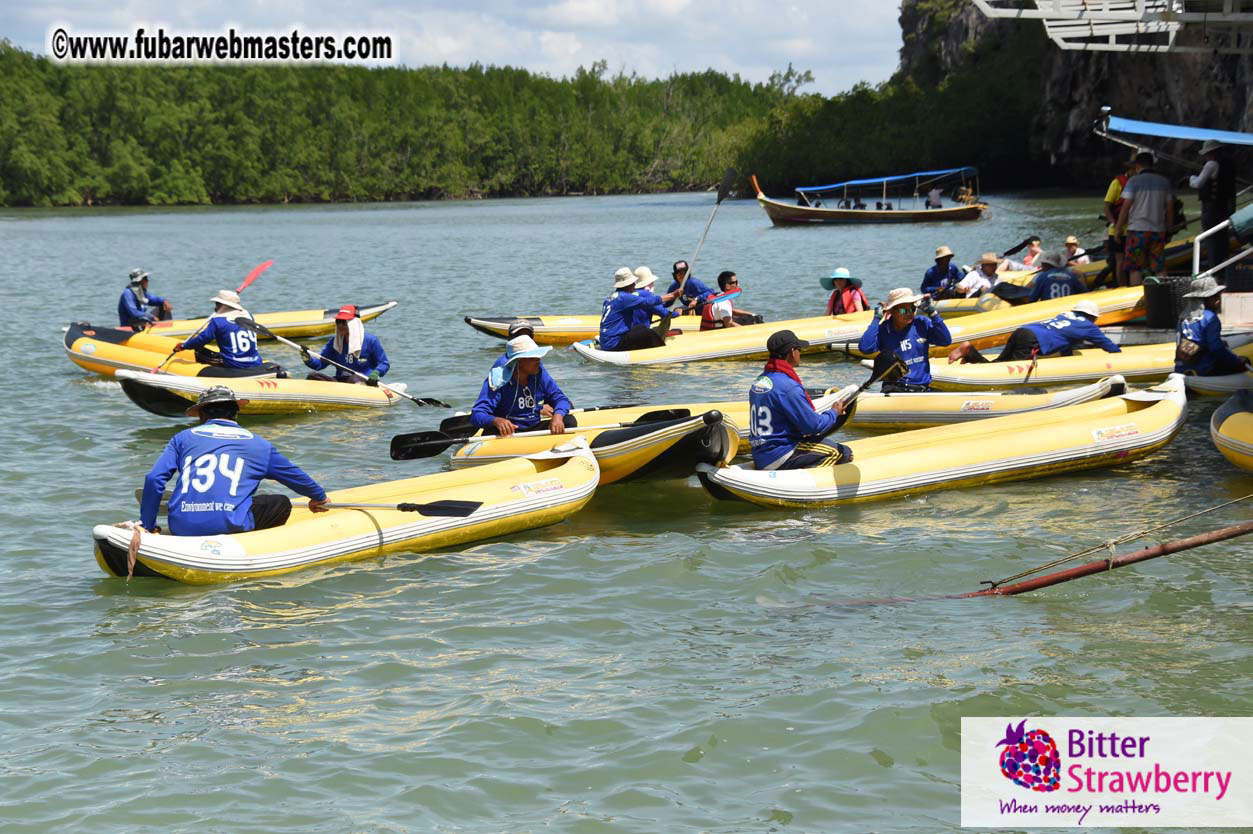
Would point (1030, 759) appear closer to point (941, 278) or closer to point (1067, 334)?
point (1067, 334)

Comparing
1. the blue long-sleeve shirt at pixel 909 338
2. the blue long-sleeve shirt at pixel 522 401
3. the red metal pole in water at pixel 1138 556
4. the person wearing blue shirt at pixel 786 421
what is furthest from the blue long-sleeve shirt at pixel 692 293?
the red metal pole in water at pixel 1138 556

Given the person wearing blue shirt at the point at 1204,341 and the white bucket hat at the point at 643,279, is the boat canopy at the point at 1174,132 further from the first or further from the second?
the white bucket hat at the point at 643,279

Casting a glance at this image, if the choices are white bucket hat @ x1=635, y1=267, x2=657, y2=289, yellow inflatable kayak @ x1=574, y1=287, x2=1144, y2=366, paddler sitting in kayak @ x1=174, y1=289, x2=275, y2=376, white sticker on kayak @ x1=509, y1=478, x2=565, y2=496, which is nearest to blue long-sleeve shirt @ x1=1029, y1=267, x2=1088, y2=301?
yellow inflatable kayak @ x1=574, y1=287, x2=1144, y2=366

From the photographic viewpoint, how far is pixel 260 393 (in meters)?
14.0

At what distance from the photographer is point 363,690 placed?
6723mm

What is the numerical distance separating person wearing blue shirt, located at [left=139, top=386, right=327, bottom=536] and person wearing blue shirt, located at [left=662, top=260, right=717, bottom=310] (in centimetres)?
1095

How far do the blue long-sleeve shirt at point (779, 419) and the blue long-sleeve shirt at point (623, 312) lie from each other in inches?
287

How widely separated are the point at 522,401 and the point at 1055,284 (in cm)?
1017

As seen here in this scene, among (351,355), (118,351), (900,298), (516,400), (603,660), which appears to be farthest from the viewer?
(118,351)

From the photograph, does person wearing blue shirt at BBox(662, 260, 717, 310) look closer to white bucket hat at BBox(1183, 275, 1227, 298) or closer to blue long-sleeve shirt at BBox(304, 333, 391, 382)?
blue long-sleeve shirt at BBox(304, 333, 391, 382)

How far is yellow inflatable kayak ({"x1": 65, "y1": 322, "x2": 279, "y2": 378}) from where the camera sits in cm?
1617

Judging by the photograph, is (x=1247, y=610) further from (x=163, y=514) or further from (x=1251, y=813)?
(x=163, y=514)

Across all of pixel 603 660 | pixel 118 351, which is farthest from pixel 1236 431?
pixel 118 351

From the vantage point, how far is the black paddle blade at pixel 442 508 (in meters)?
8.90
